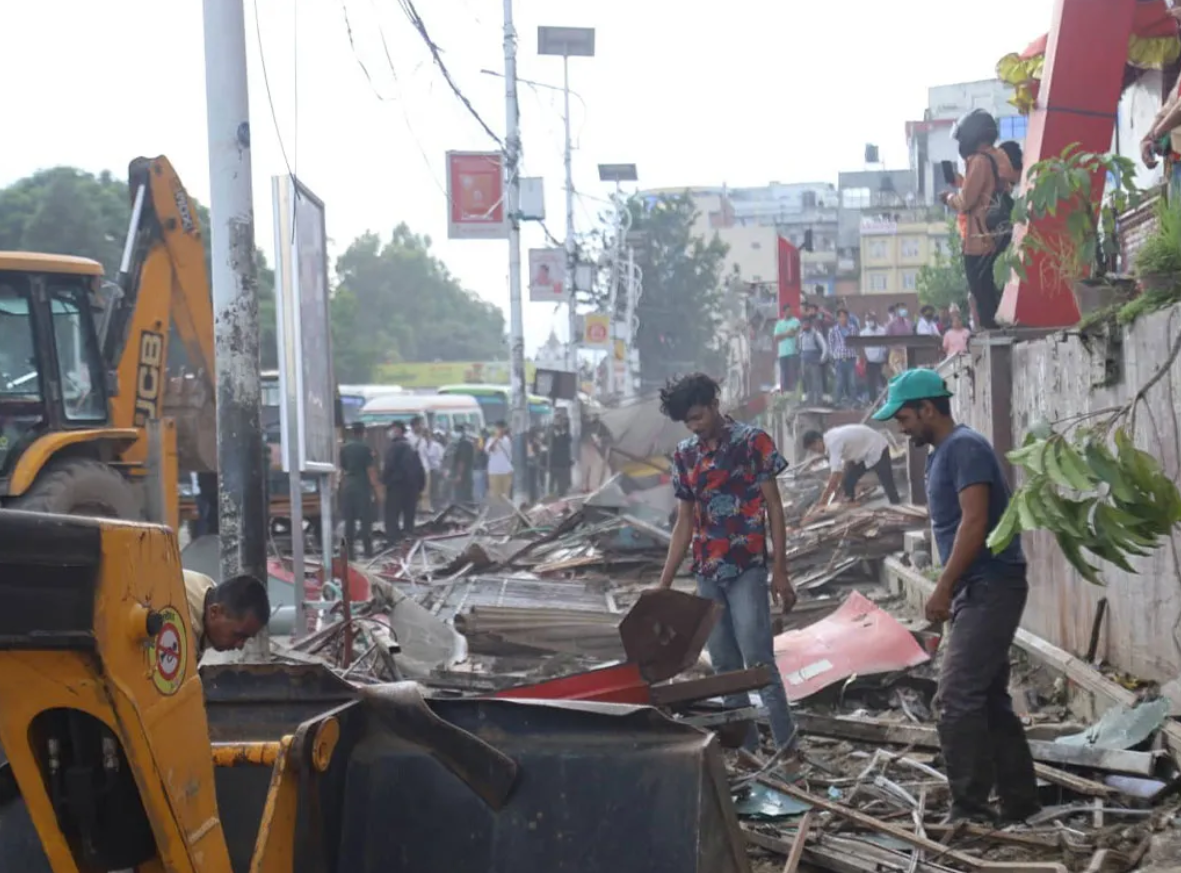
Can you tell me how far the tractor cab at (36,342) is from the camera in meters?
9.53

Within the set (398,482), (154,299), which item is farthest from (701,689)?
(398,482)

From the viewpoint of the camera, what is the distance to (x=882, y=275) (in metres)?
87.8

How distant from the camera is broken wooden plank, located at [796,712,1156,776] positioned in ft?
18.5

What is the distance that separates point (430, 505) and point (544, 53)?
12.4 meters

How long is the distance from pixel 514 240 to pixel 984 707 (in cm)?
2122

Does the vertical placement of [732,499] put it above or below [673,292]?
below

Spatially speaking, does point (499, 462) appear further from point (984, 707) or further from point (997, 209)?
point (984, 707)

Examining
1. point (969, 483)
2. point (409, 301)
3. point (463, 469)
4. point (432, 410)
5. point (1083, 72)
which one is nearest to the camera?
point (969, 483)

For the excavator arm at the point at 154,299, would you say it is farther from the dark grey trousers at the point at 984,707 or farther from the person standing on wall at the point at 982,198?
the dark grey trousers at the point at 984,707

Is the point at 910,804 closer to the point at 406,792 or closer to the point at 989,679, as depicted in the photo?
→ the point at 989,679

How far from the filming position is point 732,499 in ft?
21.4

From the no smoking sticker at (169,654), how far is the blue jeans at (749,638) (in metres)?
3.81

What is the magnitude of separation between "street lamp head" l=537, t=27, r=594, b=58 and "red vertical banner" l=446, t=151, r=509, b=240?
1136 cm

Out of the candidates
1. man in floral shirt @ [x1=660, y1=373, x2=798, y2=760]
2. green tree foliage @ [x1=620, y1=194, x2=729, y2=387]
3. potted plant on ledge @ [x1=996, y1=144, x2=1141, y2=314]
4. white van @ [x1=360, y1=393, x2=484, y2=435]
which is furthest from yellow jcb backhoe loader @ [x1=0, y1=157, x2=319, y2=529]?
green tree foliage @ [x1=620, y1=194, x2=729, y2=387]
